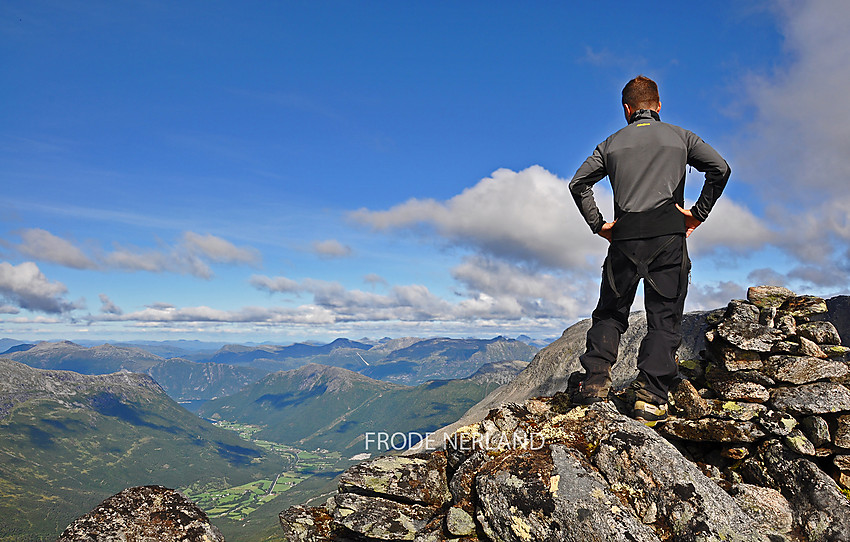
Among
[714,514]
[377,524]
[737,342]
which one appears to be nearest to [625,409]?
[737,342]

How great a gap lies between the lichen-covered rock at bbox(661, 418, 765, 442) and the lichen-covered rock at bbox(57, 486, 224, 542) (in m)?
10.2

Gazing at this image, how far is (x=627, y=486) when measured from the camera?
8414 mm

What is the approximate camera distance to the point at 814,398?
9.80 metres

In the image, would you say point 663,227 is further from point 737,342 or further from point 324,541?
point 324,541

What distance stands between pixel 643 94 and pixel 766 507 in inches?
351

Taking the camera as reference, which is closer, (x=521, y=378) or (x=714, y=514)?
(x=714, y=514)

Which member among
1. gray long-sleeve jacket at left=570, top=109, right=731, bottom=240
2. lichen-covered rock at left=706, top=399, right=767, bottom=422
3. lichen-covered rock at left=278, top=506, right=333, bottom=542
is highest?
gray long-sleeve jacket at left=570, top=109, right=731, bottom=240

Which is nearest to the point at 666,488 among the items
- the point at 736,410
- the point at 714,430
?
the point at 714,430

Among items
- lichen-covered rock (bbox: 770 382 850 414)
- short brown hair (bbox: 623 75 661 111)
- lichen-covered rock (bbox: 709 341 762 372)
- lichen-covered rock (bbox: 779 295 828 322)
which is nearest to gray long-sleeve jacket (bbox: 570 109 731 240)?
short brown hair (bbox: 623 75 661 111)

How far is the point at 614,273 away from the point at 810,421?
4785 mm

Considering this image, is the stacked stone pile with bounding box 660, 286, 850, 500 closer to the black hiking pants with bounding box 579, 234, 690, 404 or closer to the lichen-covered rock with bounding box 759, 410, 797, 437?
the lichen-covered rock with bounding box 759, 410, 797, 437

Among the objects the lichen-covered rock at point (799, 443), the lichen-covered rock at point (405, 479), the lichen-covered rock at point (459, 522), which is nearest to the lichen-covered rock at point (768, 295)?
the lichen-covered rock at point (799, 443)

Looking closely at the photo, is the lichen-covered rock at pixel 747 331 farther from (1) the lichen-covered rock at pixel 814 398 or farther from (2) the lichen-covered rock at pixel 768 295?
(1) the lichen-covered rock at pixel 814 398

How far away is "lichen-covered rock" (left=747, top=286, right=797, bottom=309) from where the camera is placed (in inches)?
508
